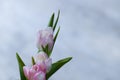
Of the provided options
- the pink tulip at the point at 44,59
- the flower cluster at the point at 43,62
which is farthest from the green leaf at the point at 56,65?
the pink tulip at the point at 44,59

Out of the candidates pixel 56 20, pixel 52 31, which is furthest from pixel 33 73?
pixel 56 20

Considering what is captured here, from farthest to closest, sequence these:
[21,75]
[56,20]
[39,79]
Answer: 1. [56,20]
2. [21,75]
3. [39,79]

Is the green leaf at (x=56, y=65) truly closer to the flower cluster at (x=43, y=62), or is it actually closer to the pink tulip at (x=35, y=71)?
the flower cluster at (x=43, y=62)

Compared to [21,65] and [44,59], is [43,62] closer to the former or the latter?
[44,59]

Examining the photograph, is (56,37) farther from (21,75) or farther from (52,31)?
(21,75)

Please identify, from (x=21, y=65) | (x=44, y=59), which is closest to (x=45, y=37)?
(x=44, y=59)

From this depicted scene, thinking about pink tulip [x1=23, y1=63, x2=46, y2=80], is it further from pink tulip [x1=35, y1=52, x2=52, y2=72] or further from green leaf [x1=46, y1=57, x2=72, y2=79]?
green leaf [x1=46, y1=57, x2=72, y2=79]
